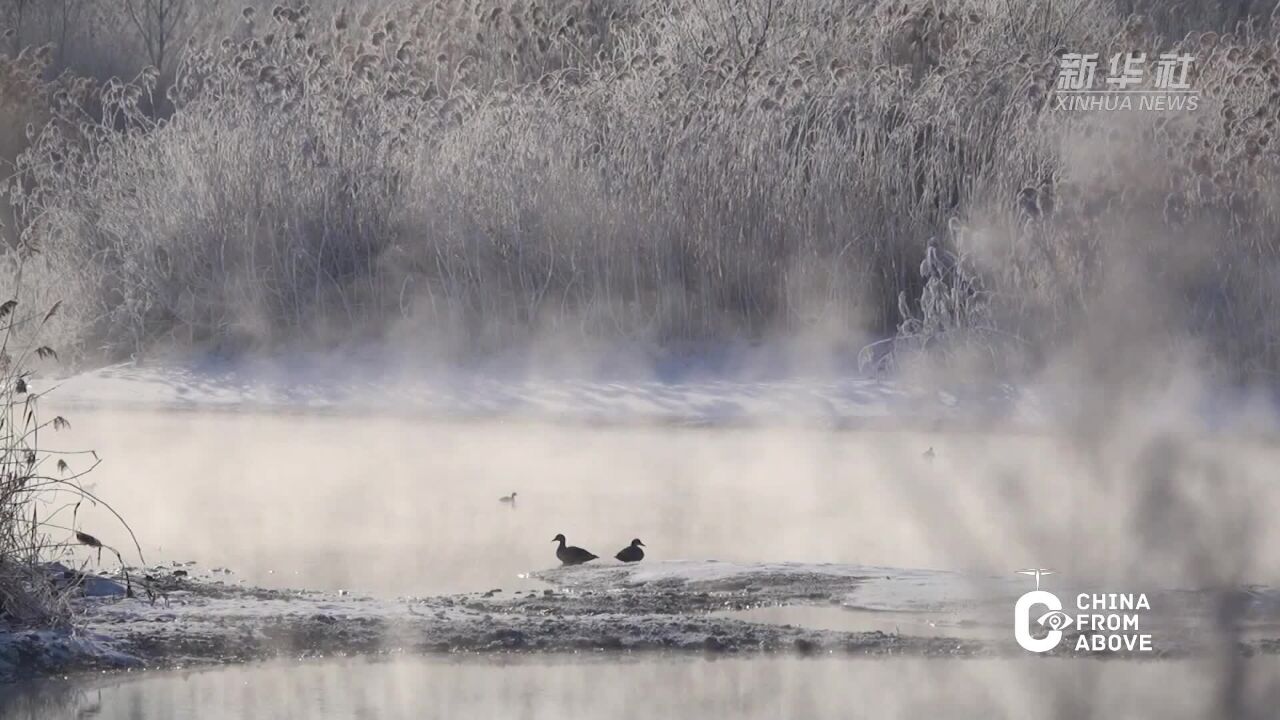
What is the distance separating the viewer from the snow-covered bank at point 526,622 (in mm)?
5480

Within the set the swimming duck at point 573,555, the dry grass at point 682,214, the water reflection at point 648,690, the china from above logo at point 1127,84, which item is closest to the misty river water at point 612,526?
the water reflection at point 648,690

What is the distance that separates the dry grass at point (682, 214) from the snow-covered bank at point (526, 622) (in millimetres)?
3852

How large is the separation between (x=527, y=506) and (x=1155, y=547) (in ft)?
7.35

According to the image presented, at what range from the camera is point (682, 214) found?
1065cm

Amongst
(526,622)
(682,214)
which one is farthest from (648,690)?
(682,214)

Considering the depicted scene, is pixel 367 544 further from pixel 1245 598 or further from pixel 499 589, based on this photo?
pixel 1245 598

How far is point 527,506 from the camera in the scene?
770 cm

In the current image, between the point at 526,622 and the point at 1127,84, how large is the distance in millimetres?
6903

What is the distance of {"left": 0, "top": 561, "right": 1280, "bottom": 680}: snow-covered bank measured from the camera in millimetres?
5480

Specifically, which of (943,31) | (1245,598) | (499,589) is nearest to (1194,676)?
(1245,598)

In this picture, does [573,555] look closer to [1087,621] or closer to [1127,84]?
[1087,621]

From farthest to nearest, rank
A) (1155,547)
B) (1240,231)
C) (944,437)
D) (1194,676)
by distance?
(1240,231) < (944,437) < (1155,547) < (1194,676)

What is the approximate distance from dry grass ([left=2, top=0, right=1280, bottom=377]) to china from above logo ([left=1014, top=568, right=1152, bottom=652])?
3.89m

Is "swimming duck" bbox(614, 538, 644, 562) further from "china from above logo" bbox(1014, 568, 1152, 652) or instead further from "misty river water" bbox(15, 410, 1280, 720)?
"china from above logo" bbox(1014, 568, 1152, 652)
